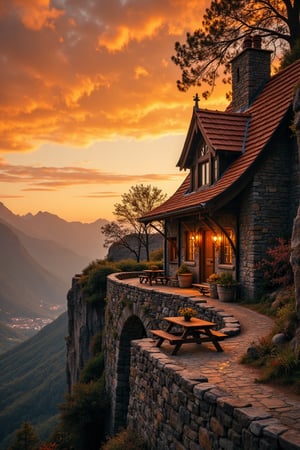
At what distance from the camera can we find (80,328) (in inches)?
1079

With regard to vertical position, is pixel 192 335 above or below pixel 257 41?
below

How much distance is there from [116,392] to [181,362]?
9.70 meters

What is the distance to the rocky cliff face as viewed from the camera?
25.2m

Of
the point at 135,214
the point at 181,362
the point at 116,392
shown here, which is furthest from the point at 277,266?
the point at 135,214

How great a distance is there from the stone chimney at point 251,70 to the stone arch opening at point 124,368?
10.2m

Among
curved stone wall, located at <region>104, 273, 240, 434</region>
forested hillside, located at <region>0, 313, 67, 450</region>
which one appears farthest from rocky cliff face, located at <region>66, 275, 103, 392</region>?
forested hillside, located at <region>0, 313, 67, 450</region>

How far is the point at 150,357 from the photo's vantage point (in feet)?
24.9

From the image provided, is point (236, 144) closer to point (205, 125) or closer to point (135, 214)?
point (205, 125)

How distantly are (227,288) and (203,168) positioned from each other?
232 inches

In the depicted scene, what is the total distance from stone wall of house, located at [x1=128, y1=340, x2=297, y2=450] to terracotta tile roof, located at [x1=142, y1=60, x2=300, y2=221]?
22.3ft

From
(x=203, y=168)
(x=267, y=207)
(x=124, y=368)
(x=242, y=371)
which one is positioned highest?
(x=203, y=168)

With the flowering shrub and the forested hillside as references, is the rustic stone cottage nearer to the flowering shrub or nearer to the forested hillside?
the flowering shrub

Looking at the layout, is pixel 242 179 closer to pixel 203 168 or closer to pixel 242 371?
pixel 203 168

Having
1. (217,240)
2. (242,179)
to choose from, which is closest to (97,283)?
(217,240)
